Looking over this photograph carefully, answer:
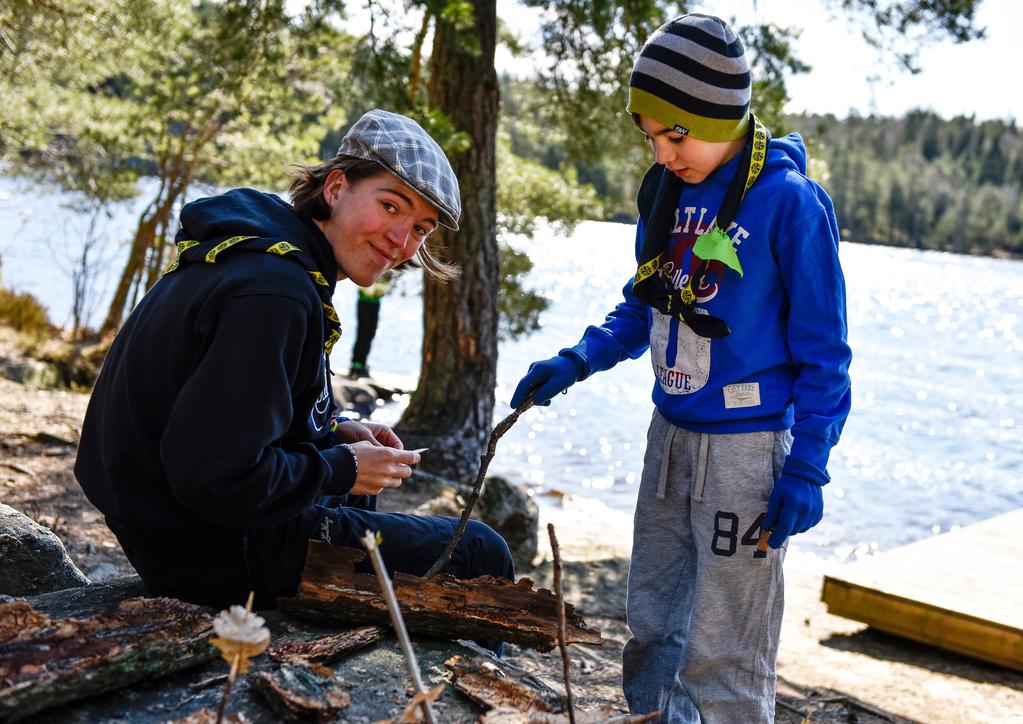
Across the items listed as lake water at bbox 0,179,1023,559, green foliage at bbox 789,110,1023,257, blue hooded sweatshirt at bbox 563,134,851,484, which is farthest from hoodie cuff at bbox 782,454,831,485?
green foliage at bbox 789,110,1023,257

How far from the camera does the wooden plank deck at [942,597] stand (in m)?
5.06

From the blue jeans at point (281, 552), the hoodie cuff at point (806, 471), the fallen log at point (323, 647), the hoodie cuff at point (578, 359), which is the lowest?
the fallen log at point (323, 647)

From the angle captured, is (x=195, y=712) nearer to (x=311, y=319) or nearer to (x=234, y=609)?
(x=234, y=609)

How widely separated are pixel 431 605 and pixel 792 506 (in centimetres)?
94

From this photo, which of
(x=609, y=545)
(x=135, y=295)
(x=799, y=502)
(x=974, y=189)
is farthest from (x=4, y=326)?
(x=974, y=189)

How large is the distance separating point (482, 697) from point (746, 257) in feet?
4.26

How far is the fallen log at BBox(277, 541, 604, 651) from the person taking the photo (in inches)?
94.9

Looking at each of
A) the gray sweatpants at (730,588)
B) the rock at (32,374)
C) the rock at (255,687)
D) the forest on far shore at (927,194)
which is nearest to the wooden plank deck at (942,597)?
the gray sweatpants at (730,588)

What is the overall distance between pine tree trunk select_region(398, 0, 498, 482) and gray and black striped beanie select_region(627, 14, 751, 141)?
13.6ft

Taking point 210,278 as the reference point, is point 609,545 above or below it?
below

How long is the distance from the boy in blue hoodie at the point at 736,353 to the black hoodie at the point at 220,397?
97cm

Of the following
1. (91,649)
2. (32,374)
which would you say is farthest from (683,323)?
(32,374)

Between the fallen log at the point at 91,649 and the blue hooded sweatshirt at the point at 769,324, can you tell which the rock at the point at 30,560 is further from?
the blue hooded sweatshirt at the point at 769,324

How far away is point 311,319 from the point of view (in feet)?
6.98
